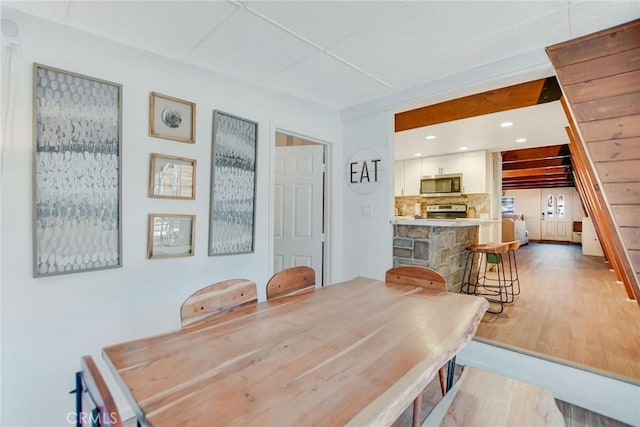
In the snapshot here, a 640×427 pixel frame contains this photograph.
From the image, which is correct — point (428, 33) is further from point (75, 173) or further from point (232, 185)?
point (75, 173)

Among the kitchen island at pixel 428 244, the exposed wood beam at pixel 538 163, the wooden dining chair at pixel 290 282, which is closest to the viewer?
the wooden dining chair at pixel 290 282

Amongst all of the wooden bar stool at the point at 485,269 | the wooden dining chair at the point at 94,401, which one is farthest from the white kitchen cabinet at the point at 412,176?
the wooden dining chair at the point at 94,401

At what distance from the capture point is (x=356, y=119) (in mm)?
3166

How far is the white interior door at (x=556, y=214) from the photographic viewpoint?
433 inches

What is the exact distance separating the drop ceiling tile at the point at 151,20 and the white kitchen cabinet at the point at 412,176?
15.8 ft

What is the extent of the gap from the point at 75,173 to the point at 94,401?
139cm

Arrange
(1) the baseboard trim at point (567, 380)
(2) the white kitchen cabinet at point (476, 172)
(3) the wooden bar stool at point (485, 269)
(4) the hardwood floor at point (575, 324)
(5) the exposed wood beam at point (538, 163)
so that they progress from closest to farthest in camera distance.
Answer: (1) the baseboard trim at point (567, 380), (4) the hardwood floor at point (575, 324), (3) the wooden bar stool at point (485, 269), (2) the white kitchen cabinet at point (476, 172), (5) the exposed wood beam at point (538, 163)

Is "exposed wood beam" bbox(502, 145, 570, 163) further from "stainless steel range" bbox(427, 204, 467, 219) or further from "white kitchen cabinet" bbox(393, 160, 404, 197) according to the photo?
"white kitchen cabinet" bbox(393, 160, 404, 197)

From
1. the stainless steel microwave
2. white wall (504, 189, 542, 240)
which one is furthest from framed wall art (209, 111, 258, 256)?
white wall (504, 189, 542, 240)

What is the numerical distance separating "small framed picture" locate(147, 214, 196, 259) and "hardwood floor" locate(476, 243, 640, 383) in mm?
2475

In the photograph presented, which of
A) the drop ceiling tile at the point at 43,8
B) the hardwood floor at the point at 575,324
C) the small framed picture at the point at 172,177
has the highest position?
the drop ceiling tile at the point at 43,8

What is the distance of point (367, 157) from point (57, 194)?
248 cm

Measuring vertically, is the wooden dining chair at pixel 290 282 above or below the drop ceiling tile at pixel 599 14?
below

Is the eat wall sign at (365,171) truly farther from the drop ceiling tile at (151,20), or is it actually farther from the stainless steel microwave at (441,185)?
the stainless steel microwave at (441,185)
